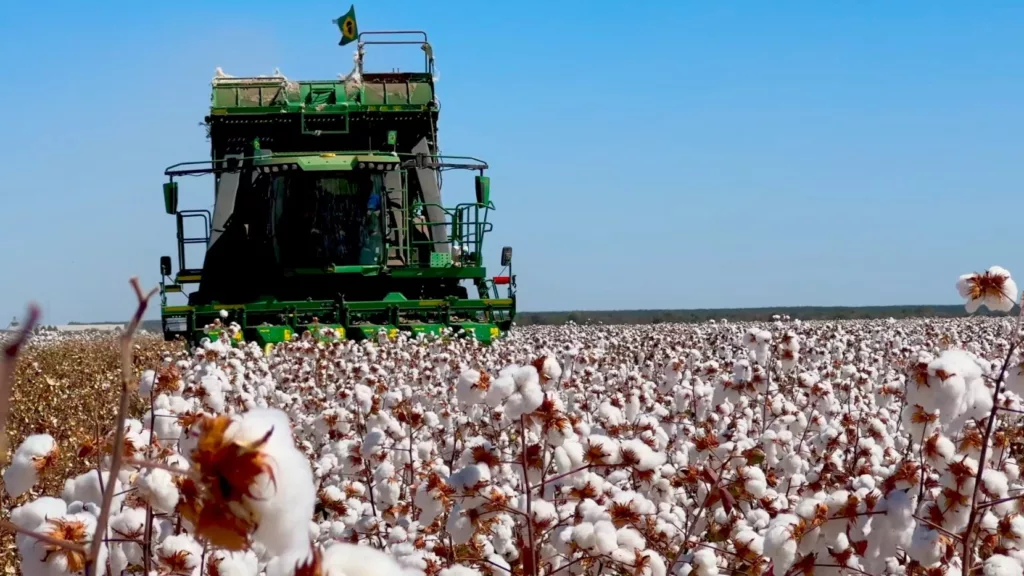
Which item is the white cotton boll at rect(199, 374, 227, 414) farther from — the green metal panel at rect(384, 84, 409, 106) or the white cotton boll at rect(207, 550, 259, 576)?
the green metal panel at rect(384, 84, 409, 106)

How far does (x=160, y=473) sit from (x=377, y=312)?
49.8ft

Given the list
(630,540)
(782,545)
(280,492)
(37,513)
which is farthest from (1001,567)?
(280,492)

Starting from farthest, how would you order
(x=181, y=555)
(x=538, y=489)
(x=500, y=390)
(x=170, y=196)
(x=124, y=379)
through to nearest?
(x=170, y=196)
(x=538, y=489)
(x=500, y=390)
(x=181, y=555)
(x=124, y=379)

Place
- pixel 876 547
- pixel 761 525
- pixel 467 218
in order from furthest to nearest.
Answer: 1. pixel 467 218
2. pixel 761 525
3. pixel 876 547

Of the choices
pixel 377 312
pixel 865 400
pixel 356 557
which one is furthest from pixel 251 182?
pixel 356 557

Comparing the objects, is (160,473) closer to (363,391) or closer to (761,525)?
(761,525)

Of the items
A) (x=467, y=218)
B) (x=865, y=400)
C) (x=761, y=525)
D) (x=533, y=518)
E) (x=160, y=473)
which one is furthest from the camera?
(x=467, y=218)

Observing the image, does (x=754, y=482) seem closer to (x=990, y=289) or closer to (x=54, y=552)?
(x=990, y=289)

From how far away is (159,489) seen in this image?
8.37 feet

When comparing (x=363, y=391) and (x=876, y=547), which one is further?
(x=363, y=391)

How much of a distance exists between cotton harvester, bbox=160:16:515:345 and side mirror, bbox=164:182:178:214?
2 centimetres

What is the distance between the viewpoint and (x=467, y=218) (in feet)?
62.3

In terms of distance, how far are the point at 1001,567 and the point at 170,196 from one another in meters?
16.0

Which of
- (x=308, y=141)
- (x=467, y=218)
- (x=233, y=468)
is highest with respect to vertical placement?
(x=308, y=141)
